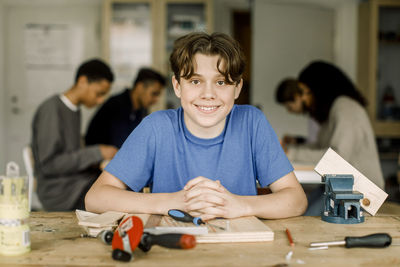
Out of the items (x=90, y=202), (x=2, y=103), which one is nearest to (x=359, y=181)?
(x=90, y=202)

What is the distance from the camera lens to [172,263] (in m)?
0.80

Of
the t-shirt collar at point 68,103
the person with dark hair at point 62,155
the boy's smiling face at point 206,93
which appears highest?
the boy's smiling face at point 206,93

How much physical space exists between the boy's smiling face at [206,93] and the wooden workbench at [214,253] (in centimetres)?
44

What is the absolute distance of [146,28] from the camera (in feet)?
15.7

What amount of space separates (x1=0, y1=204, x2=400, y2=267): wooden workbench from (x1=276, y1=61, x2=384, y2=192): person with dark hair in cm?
161

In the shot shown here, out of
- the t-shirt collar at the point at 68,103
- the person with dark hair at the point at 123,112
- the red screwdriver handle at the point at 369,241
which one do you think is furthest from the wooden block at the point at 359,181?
the person with dark hair at the point at 123,112

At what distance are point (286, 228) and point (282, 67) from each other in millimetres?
4214

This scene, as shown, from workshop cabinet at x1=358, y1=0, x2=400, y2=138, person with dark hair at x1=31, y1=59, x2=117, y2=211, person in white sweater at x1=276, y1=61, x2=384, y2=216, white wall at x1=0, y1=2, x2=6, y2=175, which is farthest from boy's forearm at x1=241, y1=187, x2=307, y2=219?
white wall at x1=0, y1=2, x2=6, y2=175

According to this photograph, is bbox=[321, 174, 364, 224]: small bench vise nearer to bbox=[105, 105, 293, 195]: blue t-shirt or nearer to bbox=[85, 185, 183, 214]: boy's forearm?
bbox=[105, 105, 293, 195]: blue t-shirt

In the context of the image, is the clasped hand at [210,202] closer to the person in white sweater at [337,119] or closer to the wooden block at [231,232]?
the wooden block at [231,232]

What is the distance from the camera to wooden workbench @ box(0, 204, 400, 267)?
0.81 m

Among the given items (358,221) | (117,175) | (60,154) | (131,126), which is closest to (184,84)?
(117,175)

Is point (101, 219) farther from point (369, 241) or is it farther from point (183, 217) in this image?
point (369, 241)

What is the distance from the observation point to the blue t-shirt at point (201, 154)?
1.41 meters
